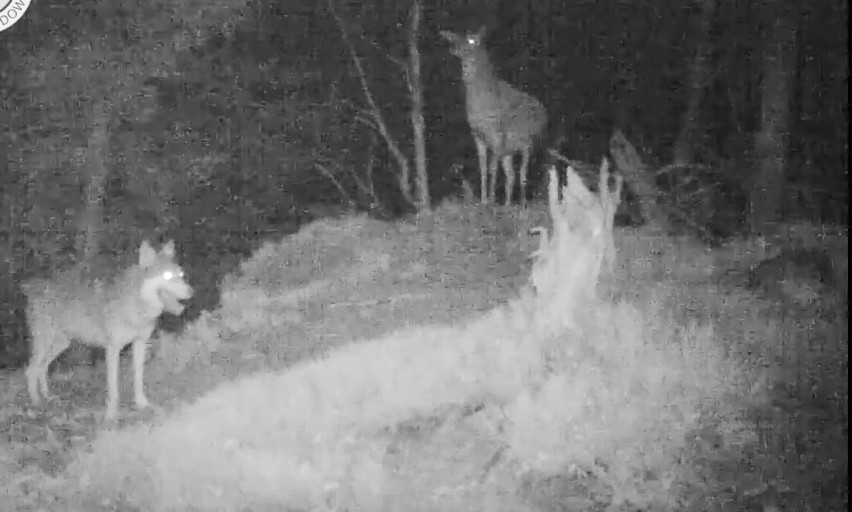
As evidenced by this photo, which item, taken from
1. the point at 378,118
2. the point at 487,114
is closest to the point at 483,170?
the point at 487,114

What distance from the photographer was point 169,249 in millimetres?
1757

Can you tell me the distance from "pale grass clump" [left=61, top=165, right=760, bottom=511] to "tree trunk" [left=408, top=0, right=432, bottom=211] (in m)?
0.20

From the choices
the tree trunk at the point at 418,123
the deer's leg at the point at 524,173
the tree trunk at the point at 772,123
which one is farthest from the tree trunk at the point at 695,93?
the tree trunk at the point at 418,123

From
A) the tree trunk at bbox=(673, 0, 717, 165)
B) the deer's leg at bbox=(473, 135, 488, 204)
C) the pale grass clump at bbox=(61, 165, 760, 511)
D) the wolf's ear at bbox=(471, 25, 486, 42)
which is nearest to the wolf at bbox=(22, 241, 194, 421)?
the pale grass clump at bbox=(61, 165, 760, 511)

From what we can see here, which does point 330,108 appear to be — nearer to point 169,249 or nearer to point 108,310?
point 169,249

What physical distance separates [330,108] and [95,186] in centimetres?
54

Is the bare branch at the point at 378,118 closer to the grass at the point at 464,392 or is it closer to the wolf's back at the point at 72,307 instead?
the grass at the point at 464,392

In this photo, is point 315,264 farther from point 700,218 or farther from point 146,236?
point 700,218

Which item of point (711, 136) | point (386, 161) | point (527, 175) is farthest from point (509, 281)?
point (711, 136)

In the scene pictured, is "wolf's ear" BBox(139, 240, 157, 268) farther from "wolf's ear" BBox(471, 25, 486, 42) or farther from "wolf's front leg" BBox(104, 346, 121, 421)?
"wolf's ear" BBox(471, 25, 486, 42)

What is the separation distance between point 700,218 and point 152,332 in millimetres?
1268

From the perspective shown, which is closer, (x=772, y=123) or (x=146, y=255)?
(x=146, y=255)

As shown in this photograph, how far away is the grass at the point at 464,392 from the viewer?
175 cm

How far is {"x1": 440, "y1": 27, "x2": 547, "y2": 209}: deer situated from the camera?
5.98 ft
